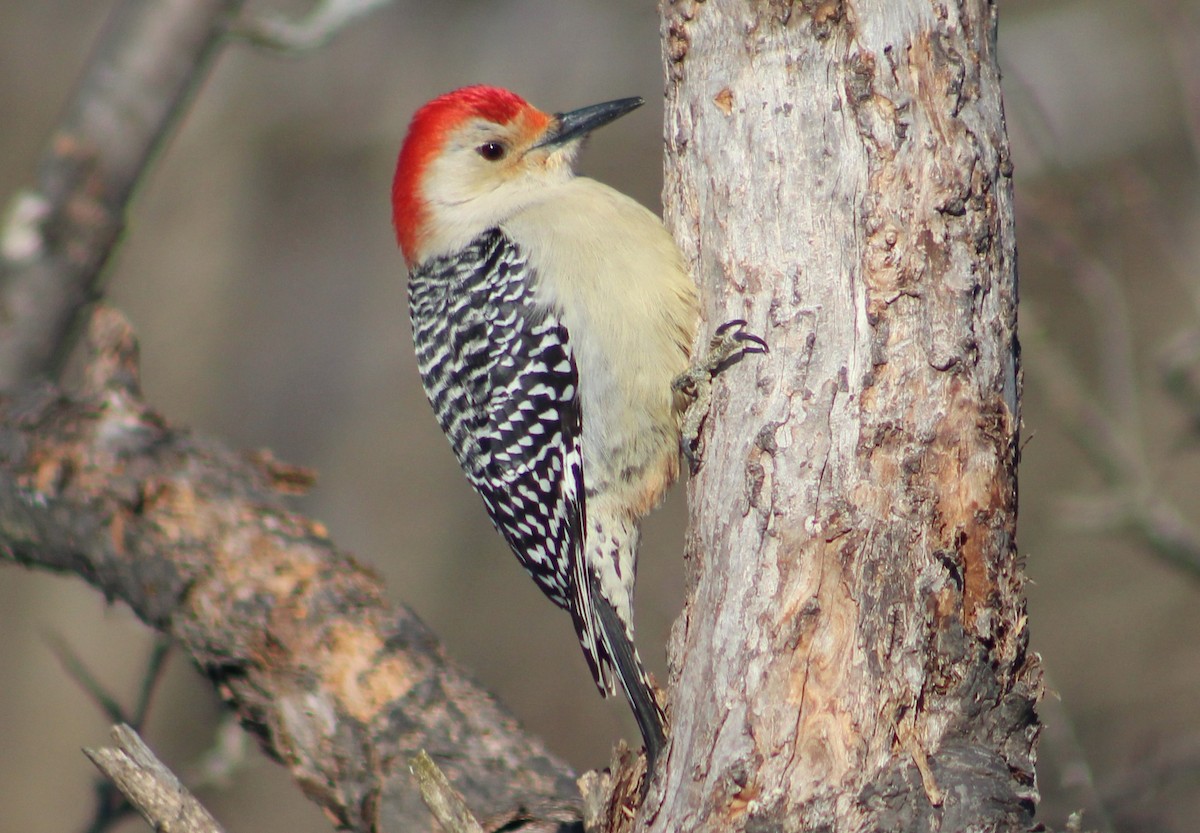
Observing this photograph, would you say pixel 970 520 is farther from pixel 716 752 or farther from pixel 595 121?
pixel 595 121

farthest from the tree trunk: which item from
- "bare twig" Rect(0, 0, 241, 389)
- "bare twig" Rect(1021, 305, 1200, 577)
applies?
"bare twig" Rect(0, 0, 241, 389)

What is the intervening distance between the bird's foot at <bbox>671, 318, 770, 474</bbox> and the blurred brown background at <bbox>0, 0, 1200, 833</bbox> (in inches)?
171

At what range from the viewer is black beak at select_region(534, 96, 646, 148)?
419 cm

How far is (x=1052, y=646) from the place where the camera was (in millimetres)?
7641

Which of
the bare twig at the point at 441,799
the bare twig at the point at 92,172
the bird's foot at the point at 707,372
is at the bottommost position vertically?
the bare twig at the point at 441,799

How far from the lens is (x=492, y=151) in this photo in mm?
4328

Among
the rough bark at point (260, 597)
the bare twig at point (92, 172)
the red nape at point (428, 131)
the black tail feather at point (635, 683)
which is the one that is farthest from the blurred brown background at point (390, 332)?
the black tail feather at point (635, 683)

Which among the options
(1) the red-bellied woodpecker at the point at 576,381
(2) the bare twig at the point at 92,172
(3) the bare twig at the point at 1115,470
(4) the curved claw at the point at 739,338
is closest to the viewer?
(4) the curved claw at the point at 739,338

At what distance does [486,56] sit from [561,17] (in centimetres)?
72

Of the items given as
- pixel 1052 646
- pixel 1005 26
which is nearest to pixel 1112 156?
pixel 1005 26

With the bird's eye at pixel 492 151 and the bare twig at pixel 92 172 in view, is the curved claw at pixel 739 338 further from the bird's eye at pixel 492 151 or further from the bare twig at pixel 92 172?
the bare twig at pixel 92 172

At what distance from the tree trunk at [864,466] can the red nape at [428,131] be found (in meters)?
1.45

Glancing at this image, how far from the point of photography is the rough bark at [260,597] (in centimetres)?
380

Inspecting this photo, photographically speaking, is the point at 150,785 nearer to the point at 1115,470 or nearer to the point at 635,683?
the point at 635,683
